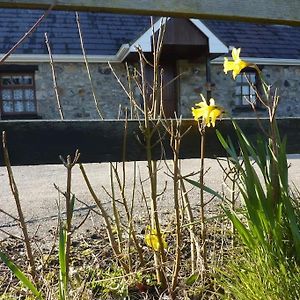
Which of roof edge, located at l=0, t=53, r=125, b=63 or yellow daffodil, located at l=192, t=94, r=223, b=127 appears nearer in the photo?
yellow daffodil, located at l=192, t=94, r=223, b=127

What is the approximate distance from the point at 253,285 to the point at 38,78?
11.7 meters

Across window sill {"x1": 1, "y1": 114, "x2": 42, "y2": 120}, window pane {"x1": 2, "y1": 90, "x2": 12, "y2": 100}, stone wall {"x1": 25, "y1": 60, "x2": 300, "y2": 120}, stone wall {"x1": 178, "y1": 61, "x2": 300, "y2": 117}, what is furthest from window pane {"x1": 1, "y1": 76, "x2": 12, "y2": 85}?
stone wall {"x1": 178, "y1": 61, "x2": 300, "y2": 117}

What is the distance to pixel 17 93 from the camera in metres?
12.4

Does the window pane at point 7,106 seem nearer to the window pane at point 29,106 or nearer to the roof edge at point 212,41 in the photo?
the window pane at point 29,106

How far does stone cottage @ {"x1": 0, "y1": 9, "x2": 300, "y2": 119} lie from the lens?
12.0 meters

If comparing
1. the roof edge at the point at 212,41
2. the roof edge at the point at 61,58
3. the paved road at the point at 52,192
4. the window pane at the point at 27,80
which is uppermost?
the roof edge at the point at 212,41

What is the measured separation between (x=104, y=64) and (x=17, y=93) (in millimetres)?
2607

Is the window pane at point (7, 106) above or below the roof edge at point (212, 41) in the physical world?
below

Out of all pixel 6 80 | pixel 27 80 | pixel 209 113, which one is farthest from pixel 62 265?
pixel 6 80

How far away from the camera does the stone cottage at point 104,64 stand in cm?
1201

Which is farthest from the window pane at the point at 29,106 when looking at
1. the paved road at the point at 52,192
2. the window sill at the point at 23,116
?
the paved road at the point at 52,192

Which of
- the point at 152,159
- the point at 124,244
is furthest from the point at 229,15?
the point at 124,244

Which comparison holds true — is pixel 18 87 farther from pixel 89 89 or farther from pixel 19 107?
pixel 89 89

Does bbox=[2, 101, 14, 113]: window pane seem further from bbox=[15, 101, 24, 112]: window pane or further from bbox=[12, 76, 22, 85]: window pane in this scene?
bbox=[12, 76, 22, 85]: window pane
